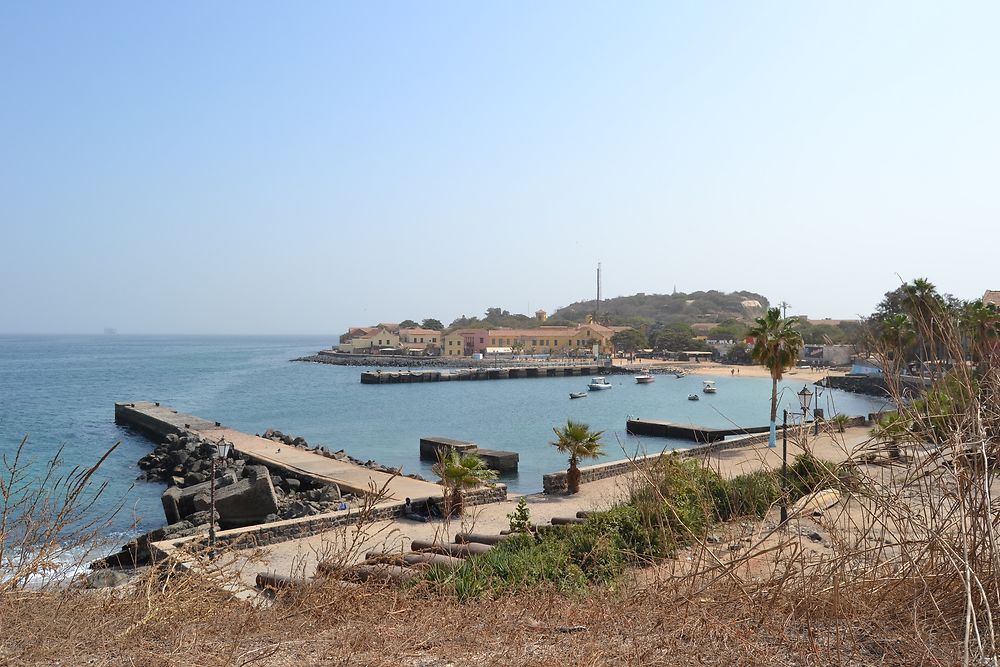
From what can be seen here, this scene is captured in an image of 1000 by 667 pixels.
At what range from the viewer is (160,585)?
6672 mm

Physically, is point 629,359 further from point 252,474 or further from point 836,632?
point 836,632

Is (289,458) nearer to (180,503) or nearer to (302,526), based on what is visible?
(180,503)

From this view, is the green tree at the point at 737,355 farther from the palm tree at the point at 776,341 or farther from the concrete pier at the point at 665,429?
the palm tree at the point at 776,341

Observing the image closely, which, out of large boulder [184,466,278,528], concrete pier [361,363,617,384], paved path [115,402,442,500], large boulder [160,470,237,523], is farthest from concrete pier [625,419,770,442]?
concrete pier [361,363,617,384]

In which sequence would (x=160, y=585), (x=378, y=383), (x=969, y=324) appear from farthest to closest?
(x=378, y=383) < (x=160, y=585) < (x=969, y=324)

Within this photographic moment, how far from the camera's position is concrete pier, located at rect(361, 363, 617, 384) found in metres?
83.6

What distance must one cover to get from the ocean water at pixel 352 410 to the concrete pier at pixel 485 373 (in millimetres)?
3140

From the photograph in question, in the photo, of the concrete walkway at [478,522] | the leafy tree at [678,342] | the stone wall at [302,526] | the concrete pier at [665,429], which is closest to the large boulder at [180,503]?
the stone wall at [302,526]

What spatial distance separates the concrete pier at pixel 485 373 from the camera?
274 feet

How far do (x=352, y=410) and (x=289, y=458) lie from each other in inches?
1094

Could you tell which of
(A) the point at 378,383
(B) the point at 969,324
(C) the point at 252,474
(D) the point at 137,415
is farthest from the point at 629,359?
(B) the point at 969,324

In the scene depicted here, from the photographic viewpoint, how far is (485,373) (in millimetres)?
90438

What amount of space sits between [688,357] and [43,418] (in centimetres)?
9043

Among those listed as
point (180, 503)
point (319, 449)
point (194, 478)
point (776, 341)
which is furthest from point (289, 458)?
point (776, 341)
